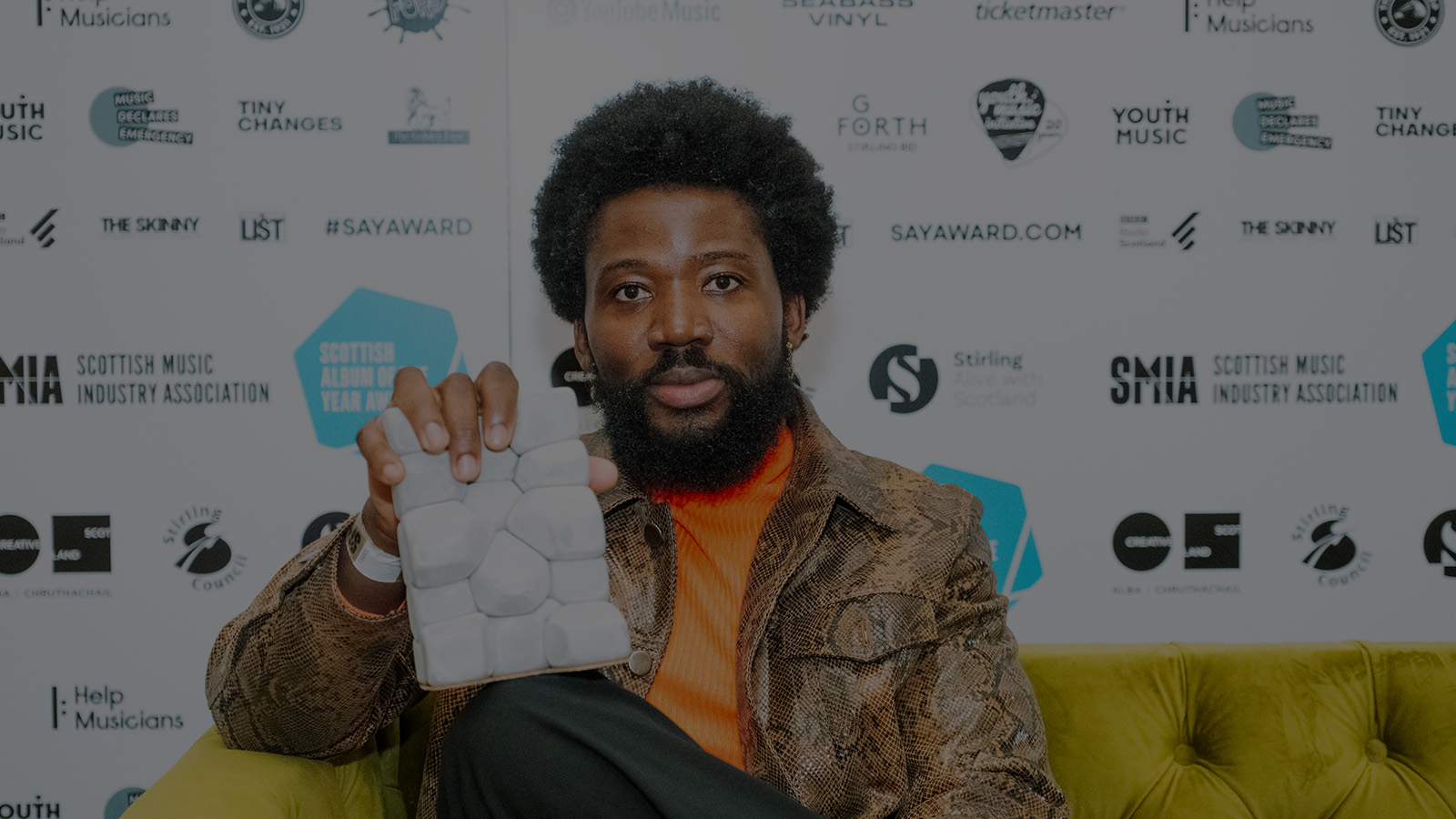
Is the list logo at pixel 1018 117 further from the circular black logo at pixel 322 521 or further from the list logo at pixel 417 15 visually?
the circular black logo at pixel 322 521

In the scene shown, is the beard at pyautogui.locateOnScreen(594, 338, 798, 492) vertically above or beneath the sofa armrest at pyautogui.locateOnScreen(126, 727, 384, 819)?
above

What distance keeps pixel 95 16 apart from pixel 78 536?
1.03m

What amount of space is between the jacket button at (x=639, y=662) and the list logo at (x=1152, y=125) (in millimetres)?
1431

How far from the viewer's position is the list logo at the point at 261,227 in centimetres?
191

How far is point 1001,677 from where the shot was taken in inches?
49.8

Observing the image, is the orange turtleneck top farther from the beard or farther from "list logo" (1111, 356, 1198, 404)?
"list logo" (1111, 356, 1198, 404)

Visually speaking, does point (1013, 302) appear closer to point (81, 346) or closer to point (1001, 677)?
point (1001, 677)

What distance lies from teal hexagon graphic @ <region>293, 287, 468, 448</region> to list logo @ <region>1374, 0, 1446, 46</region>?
2001 mm

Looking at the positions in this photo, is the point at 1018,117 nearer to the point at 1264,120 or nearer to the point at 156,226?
the point at 1264,120

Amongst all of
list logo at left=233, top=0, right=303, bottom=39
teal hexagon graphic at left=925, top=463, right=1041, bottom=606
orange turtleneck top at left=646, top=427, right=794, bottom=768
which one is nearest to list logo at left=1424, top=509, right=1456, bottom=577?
teal hexagon graphic at left=925, top=463, right=1041, bottom=606

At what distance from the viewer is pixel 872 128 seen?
1938 mm

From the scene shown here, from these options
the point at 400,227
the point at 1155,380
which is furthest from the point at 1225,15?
the point at 400,227

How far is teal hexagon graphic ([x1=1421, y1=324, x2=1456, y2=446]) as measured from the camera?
2.01 metres

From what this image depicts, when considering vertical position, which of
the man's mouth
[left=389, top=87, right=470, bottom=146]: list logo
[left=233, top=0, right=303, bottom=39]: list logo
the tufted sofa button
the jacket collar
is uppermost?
[left=233, top=0, right=303, bottom=39]: list logo
